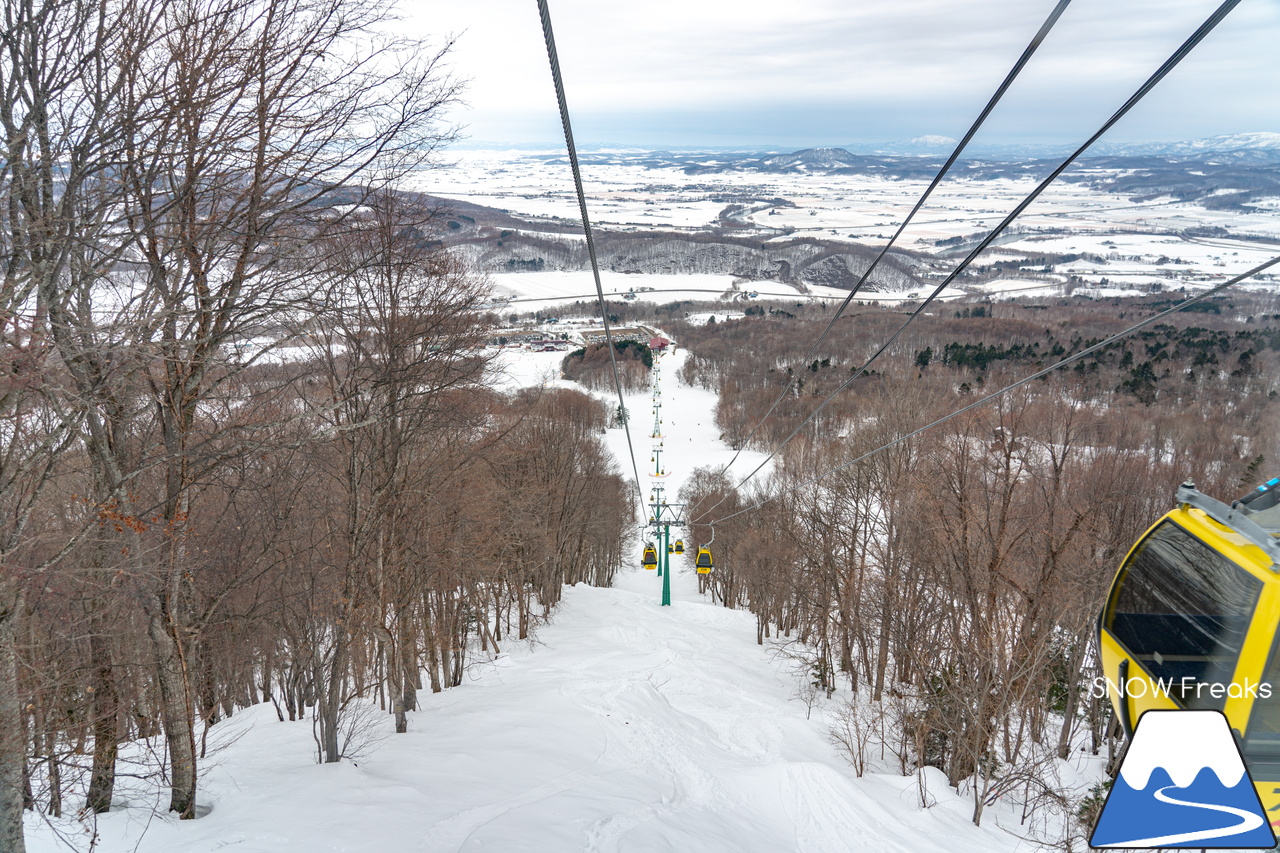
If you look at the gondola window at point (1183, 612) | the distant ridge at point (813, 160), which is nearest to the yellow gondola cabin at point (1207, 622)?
the gondola window at point (1183, 612)

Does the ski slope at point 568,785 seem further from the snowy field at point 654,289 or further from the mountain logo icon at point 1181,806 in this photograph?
the snowy field at point 654,289

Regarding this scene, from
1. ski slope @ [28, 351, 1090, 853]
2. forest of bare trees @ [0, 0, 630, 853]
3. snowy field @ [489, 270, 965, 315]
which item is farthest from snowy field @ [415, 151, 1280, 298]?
ski slope @ [28, 351, 1090, 853]

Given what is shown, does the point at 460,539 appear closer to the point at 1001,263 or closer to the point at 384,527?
the point at 384,527

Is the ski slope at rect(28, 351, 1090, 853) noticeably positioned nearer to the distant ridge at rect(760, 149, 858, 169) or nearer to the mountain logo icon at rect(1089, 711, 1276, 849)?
the mountain logo icon at rect(1089, 711, 1276, 849)

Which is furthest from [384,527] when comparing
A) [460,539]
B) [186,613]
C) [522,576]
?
[522,576]

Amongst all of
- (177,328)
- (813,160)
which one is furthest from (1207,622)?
(813,160)
